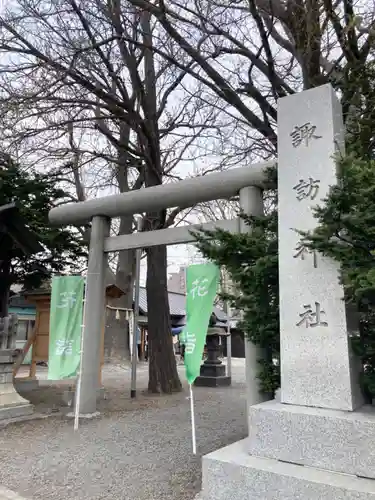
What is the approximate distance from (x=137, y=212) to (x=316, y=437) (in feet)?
14.8

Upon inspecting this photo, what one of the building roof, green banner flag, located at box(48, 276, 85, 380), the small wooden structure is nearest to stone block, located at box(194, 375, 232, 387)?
the small wooden structure

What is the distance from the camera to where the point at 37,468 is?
4.16 meters

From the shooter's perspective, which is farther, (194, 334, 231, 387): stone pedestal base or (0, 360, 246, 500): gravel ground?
(194, 334, 231, 387): stone pedestal base

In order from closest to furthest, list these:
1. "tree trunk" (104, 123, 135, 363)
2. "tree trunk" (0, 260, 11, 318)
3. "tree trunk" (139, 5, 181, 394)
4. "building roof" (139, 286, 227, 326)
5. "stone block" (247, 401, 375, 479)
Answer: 1. "stone block" (247, 401, 375, 479)
2. "tree trunk" (139, 5, 181, 394)
3. "tree trunk" (0, 260, 11, 318)
4. "tree trunk" (104, 123, 135, 363)
5. "building roof" (139, 286, 227, 326)

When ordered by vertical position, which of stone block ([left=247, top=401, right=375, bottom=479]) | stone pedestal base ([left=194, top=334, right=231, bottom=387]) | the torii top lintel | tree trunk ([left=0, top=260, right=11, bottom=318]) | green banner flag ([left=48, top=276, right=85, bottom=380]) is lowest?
stone pedestal base ([left=194, top=334, right=231, bottom=387])

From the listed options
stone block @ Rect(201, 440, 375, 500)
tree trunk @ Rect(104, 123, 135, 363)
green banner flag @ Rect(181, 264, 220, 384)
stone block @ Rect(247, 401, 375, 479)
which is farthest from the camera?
tree trunk @ Rect(104, 123, 135, 363)

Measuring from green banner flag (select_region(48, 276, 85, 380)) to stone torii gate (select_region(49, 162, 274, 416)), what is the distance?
6.5 inches

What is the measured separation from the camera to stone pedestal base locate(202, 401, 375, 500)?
266 centimetres

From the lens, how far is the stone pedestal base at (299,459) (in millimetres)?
2662

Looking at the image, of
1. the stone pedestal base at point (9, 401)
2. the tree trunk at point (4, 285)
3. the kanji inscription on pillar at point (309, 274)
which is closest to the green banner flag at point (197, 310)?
the kanji inscription on pillar at point (309, 274)

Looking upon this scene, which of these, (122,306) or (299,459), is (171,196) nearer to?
(299,459)

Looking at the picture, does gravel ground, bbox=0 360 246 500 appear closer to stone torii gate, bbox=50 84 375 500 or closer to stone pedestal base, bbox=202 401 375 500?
stone pedestal base, bbox=202 401 375 500

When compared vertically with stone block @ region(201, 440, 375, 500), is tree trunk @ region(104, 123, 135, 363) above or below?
above

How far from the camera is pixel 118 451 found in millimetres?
4668
